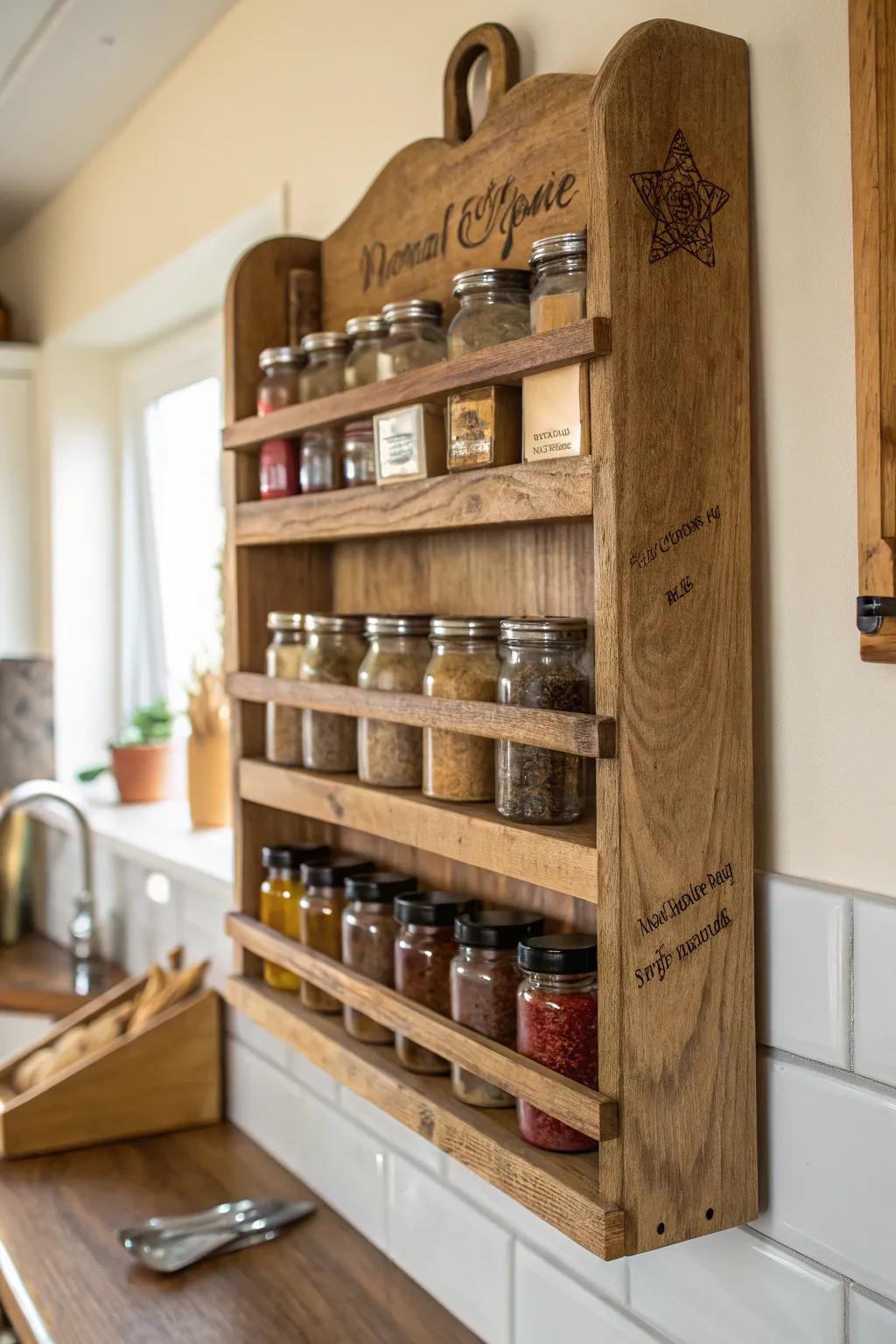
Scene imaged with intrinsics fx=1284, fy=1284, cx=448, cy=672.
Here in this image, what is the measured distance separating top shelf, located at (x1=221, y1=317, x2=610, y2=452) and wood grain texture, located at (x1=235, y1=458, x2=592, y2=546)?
0.07 m

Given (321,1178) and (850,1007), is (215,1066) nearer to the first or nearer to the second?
(321,1178)

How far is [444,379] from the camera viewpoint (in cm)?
112

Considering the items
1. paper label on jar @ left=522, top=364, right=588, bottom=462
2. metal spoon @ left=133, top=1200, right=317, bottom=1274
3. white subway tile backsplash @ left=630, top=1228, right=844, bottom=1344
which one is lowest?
metal spoon @ left=133, top=1200, right=317, bottom=1274

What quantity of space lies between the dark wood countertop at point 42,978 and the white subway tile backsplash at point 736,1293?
1548mm

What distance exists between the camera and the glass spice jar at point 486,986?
1.15 meters

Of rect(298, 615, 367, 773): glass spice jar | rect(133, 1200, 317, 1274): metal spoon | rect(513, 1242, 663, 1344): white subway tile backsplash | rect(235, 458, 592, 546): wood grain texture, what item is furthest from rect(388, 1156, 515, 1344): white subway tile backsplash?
rect(235, 458, 592, 546): wood grain texture

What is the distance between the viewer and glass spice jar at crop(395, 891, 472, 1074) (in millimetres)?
1254

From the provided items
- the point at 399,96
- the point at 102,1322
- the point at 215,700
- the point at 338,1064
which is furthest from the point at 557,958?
the point at 215,700

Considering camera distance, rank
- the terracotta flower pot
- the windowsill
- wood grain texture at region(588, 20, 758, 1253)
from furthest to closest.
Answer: the terracotta flower pot → the windowsill → wood grain texture at region(588, 20, 758, 1253)

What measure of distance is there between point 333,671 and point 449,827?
328 mm

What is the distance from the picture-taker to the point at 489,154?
1.27 meters

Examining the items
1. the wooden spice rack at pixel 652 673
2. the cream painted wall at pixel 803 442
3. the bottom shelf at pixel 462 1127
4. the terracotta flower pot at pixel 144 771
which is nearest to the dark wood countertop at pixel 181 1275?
the bottom shelf at pixel 462 1127

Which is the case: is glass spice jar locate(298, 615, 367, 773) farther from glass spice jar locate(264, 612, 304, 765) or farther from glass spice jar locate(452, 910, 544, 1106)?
glass spice jar locate(452, 910, 544, 1106)

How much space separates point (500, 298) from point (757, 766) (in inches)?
18.4
